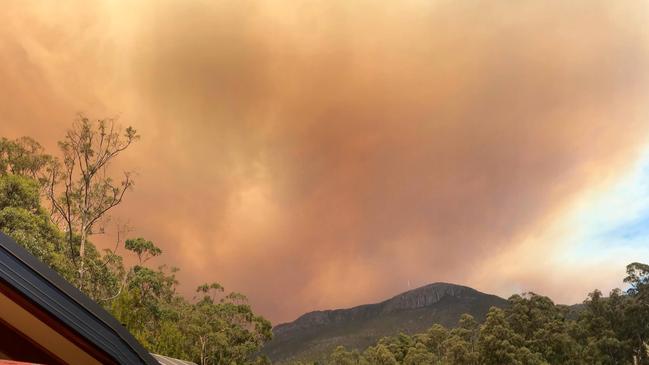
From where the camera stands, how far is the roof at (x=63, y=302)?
341cm

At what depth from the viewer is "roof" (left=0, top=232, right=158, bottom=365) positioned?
11.2 ft

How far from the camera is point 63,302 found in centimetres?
378

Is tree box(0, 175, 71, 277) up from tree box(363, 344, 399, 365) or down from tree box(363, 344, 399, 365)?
up

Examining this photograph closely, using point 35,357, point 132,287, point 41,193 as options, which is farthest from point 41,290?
point 132,287

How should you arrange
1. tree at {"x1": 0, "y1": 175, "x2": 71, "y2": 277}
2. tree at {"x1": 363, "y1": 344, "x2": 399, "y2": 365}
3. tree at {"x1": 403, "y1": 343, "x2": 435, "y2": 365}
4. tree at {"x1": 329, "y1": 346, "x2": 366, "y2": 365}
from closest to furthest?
tree at {"x1": 0, "y1": 175, "x2": 71, "y2": 277}, tree at {"x1": 403, "y1": 343, "x2": 435, "y2": 365}, tree at {"x1": 363, "y1": 344, "x2": 399, "y2": 365}, tree at {"x1": 329, "y1": 346, "x2": 366, "y2": 365}

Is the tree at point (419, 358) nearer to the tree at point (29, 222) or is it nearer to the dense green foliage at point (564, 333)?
the dense green foliage at point (564, 333)

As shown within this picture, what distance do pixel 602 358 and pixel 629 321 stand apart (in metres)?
8.16

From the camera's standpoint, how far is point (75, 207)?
39938 mm

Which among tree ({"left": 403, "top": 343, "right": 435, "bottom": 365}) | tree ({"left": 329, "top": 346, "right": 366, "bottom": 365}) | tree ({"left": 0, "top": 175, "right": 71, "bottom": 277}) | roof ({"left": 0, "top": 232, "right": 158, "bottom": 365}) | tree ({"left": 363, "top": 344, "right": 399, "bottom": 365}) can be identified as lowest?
roof ({"left": 0, "top": 232, "right": 158, "bottom": 365})

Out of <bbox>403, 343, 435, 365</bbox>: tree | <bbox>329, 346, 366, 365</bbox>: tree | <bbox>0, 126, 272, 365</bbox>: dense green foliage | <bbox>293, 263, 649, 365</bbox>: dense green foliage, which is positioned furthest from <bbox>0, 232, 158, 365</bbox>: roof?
<bbox>329, 346, 366, 365</bbox>: tree

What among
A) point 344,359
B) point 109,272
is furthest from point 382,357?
point 109,272

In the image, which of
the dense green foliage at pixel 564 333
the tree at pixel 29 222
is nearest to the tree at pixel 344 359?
the dense green foliage at pixel 564 333

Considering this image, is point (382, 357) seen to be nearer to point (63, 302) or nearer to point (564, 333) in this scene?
point (564, 333)

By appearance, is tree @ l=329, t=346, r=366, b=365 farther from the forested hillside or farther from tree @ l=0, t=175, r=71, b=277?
tree @ l=0, t=175, r=71, b=277
